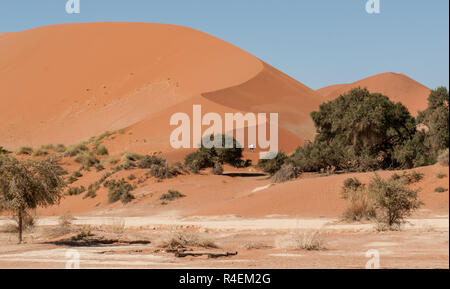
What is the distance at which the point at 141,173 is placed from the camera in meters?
40.6

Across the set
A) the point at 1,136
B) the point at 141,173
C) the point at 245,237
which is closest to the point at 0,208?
the point at 245,237

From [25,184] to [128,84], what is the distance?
2353 inches

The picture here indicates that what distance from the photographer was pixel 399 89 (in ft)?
399

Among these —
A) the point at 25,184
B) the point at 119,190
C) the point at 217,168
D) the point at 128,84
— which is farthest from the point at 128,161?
the point at 128,84

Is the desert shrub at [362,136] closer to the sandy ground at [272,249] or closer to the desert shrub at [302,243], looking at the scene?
the sandy ground at [272,249]

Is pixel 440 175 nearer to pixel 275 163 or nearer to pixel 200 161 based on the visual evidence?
pixel 275 163

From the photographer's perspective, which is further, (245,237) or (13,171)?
(245,237)

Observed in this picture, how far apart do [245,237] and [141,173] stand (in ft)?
68.4

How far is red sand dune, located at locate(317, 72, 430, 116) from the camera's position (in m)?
113

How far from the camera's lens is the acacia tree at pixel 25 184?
19016 millimetres

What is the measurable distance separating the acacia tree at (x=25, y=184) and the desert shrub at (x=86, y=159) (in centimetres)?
2667

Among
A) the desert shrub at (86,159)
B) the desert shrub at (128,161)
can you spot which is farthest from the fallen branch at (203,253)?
the desert shrub at (86,159)
